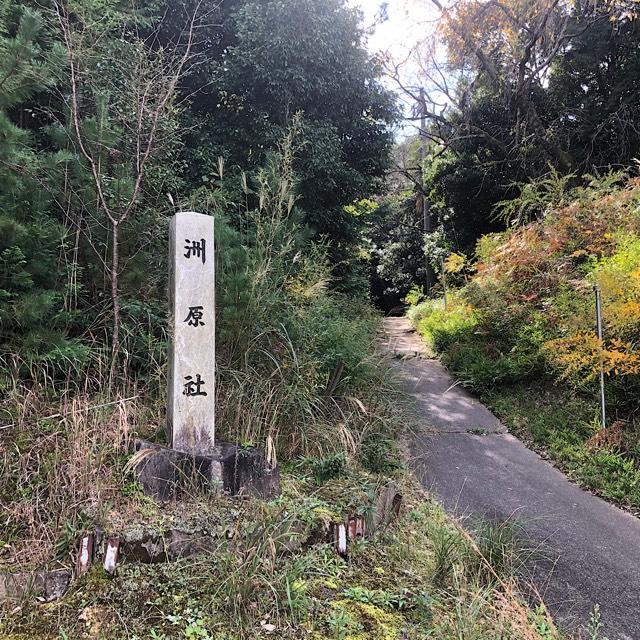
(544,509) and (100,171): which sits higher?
(100,171)

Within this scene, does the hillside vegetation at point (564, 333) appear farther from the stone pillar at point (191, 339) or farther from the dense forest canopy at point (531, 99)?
the stone pillar at point (191, 339)

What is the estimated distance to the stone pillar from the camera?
2.49 meters

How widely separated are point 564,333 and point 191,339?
4.38 m

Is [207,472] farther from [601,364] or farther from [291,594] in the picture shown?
[601,364]

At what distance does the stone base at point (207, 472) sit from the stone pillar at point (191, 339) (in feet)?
0.23

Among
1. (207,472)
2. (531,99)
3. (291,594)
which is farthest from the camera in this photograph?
(531,99)

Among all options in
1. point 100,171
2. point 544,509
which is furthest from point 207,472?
point 544,509

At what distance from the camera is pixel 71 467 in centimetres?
220

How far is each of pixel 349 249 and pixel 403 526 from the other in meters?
6.23

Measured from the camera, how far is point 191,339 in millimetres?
2543

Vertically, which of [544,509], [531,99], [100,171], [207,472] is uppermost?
[531,99]

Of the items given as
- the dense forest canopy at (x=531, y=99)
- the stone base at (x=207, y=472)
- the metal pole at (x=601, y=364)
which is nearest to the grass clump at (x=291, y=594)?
the stone base at (x=207, y=472)

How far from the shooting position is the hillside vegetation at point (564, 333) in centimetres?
409

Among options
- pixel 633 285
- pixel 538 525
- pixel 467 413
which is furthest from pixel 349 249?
pixel 538 525
